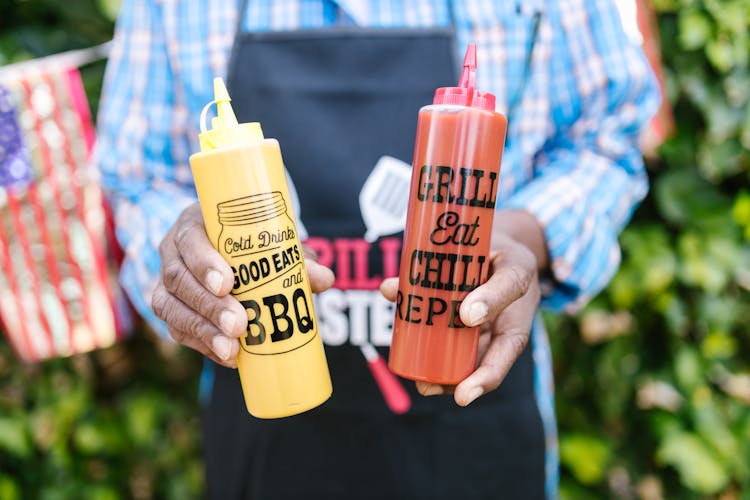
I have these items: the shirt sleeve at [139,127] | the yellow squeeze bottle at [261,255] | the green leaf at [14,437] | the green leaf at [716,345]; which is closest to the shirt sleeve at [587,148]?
the yellow squeeze bottle at [261,255]

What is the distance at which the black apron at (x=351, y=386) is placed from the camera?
80 cm

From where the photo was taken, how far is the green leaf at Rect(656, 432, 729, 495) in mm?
1279

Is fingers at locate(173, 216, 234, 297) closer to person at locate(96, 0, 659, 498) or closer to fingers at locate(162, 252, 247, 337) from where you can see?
fingers at locate(162, 252, 247, 337)

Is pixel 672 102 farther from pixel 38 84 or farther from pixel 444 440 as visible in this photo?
pixel 38 84

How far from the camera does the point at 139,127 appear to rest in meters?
0.89

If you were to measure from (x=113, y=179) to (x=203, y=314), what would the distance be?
39cm

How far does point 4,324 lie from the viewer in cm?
120

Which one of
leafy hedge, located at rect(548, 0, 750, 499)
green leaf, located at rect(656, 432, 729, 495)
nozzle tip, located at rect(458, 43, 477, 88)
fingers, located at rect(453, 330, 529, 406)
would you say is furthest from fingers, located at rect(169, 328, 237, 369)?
green leaf, located at rect(656, 432, 729, 495)

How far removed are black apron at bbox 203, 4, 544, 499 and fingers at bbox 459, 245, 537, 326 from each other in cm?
22

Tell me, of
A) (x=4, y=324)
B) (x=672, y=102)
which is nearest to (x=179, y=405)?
(x=4, y=324)

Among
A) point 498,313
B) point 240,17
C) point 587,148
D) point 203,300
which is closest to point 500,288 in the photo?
point 498,313

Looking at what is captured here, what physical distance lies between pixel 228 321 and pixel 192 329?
0.08 meters

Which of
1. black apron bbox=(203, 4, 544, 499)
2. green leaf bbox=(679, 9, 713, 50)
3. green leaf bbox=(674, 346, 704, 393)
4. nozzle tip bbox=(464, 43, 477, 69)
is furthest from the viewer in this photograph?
green leaf bbox=(674, 346, 704, 393)

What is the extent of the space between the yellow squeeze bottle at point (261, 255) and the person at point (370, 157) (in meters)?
0.18
